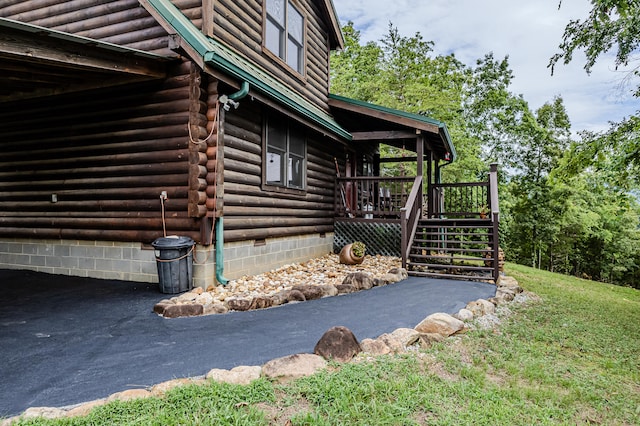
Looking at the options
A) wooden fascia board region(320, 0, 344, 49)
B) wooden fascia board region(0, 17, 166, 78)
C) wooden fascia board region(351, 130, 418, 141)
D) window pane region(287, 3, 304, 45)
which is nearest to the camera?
wooden fascia board region(0, 17, 166, 78)

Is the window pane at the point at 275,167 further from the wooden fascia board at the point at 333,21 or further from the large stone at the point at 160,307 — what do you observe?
the wooden fascia board at the point at 333,21

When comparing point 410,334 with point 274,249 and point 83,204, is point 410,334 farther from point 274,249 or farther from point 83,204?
point 83,204

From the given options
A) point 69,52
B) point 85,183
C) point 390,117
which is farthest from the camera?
point 390,117

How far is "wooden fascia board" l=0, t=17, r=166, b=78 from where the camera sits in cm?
384

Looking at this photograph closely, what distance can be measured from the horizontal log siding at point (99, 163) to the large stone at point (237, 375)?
3121 millimetres

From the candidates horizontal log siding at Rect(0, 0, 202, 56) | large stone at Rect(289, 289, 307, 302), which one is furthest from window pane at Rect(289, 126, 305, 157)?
large stone at Rect(289, 289, 307, 302)

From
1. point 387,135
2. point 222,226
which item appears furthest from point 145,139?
point 387,135

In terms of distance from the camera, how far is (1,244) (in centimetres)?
714

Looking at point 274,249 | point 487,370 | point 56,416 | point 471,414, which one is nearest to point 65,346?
point 56,416

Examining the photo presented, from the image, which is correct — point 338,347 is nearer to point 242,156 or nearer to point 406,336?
point 406,336

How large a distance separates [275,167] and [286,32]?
3327 millimetres

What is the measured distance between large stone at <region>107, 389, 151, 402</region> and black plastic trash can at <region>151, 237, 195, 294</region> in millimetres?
2843

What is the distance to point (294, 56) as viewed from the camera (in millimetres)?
9117

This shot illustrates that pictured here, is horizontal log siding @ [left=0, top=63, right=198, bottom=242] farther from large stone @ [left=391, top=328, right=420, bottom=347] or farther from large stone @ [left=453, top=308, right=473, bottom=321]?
large stone @ [left=453, top=308, right=473, bottom=321]
